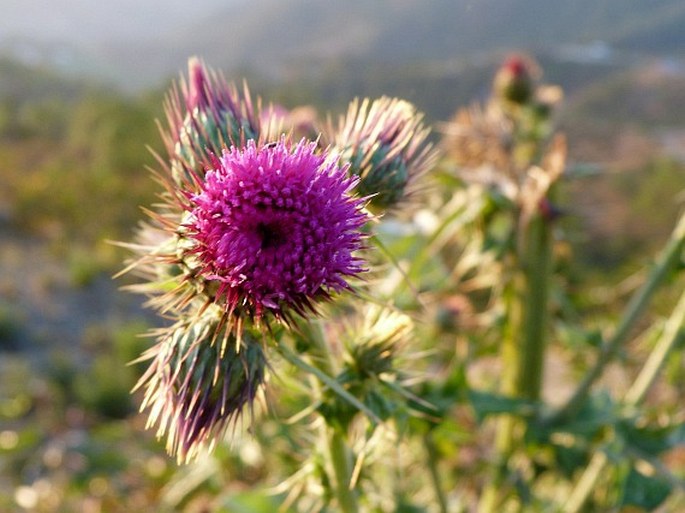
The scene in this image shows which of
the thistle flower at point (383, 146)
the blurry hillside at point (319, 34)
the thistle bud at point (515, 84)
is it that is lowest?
the blurry hillside at point (319, 34)

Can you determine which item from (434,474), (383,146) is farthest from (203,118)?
(434,474)

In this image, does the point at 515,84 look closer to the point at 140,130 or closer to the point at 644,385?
the point at 644,385

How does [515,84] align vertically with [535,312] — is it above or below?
above

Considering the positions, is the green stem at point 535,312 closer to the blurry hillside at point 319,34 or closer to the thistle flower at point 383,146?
the thistle flower at point 383,146

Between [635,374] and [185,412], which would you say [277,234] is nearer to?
[185,412]

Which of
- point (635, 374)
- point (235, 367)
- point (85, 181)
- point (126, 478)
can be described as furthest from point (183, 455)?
point (85, 181)

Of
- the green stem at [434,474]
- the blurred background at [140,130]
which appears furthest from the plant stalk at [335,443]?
the blurred background at [140,130]
